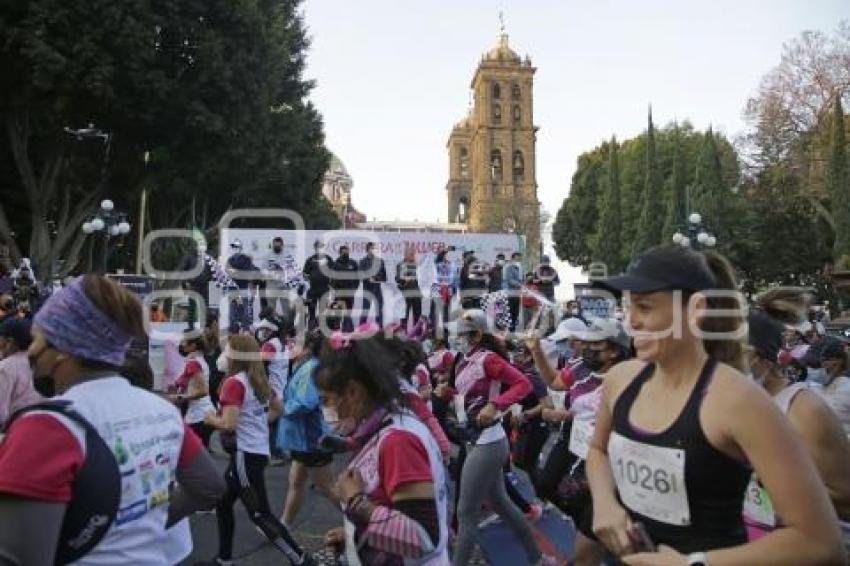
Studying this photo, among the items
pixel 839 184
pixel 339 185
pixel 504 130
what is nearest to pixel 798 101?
Result: pixel 839 184

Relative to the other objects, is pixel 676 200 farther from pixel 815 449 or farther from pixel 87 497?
pixel 87 497

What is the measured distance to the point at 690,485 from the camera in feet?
7.04

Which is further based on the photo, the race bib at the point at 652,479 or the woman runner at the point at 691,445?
the race bib at the point at 652,479

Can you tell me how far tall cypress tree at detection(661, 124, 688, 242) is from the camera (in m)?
52.6

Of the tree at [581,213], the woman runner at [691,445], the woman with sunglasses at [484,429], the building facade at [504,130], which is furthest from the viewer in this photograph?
the building facade at [504,130]

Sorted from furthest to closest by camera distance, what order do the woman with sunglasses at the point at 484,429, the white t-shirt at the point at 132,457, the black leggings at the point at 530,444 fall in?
the black leggings at the point at 530,444 → the woman with sunglasses at the point at 484,429 → the white t-shirt at the point at 132,457

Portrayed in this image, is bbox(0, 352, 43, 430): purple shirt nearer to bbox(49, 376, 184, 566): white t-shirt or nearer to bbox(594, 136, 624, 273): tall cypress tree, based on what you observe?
bbox(49, 376, 184, 566): white t-shirt

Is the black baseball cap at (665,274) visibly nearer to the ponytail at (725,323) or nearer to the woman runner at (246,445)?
the ponytail at (725,323)

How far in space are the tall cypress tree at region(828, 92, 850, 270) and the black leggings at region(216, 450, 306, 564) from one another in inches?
1492

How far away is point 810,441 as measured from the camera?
120 inches

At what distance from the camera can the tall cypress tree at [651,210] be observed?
5528 centimetres

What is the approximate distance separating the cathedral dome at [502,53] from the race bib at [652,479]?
10893cm

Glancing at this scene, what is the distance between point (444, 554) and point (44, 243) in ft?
78.9

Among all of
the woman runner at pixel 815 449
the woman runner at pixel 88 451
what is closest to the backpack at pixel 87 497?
the woman runner at pixel 88 451
